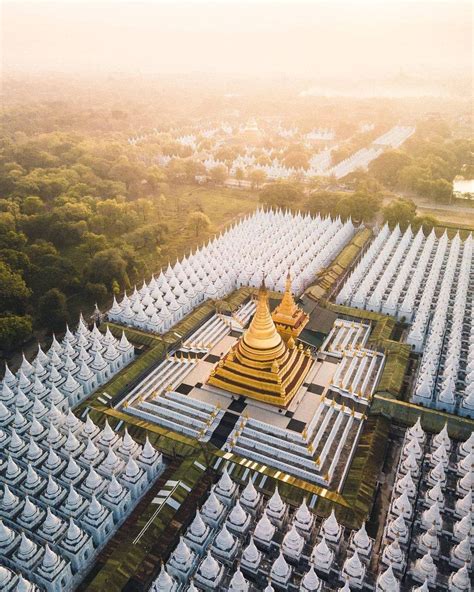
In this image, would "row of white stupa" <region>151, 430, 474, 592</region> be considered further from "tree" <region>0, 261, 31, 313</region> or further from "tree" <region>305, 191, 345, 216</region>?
"tree" <region>305, 191, 345, 216</region>

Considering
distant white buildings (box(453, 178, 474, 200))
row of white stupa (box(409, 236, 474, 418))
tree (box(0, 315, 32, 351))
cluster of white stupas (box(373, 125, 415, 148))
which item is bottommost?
distant white buildings (box(453, 178, 474, 200))

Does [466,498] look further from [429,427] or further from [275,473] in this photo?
[275,473]

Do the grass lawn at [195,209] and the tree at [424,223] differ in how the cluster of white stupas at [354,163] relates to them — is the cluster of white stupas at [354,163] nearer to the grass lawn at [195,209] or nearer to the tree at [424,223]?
the grass lawn at [195,209]

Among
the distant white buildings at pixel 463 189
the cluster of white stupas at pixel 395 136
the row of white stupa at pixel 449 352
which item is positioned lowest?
the distant white buildings at pixel 463 189

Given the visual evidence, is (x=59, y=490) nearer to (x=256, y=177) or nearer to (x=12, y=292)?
(x=12, y=292)

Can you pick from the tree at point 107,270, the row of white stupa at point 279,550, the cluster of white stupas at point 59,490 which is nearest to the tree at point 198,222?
the tree at point 107,270

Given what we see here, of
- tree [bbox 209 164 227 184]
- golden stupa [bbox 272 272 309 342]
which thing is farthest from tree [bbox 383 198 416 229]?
tree [bbox 209 164 227 184]

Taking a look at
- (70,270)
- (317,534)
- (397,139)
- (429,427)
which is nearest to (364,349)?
(429,427)
